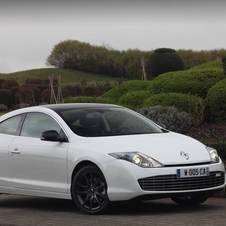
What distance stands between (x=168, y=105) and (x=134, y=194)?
33.4 ft

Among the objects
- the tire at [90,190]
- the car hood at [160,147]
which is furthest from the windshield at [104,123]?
the tire at [90,190]

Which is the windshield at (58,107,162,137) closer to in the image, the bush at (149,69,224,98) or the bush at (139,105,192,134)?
the bush at (139,105,192,134)

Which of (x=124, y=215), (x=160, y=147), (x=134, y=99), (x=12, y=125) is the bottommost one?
(x=124, y=215)

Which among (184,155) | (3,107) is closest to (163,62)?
(3,107)

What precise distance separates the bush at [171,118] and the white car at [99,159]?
6.53 meters

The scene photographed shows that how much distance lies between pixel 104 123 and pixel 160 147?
1.16 m

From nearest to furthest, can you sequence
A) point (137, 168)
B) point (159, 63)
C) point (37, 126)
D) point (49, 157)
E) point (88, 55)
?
1. point (137, 168)
2. point (49, 157)
3. point (37, 126)
4. point (159, 63)
5. point (88, 55)

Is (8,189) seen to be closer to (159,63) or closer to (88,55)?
(159,63)

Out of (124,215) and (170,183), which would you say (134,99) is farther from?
(170,183)

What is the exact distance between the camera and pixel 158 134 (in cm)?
1036

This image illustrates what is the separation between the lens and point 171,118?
17.7 m

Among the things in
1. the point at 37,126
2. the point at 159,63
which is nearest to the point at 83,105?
the point at 37,126

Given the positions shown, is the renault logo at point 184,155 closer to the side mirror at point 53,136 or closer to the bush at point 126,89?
the side mirror at point 53,136

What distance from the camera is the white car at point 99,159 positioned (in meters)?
9.35
